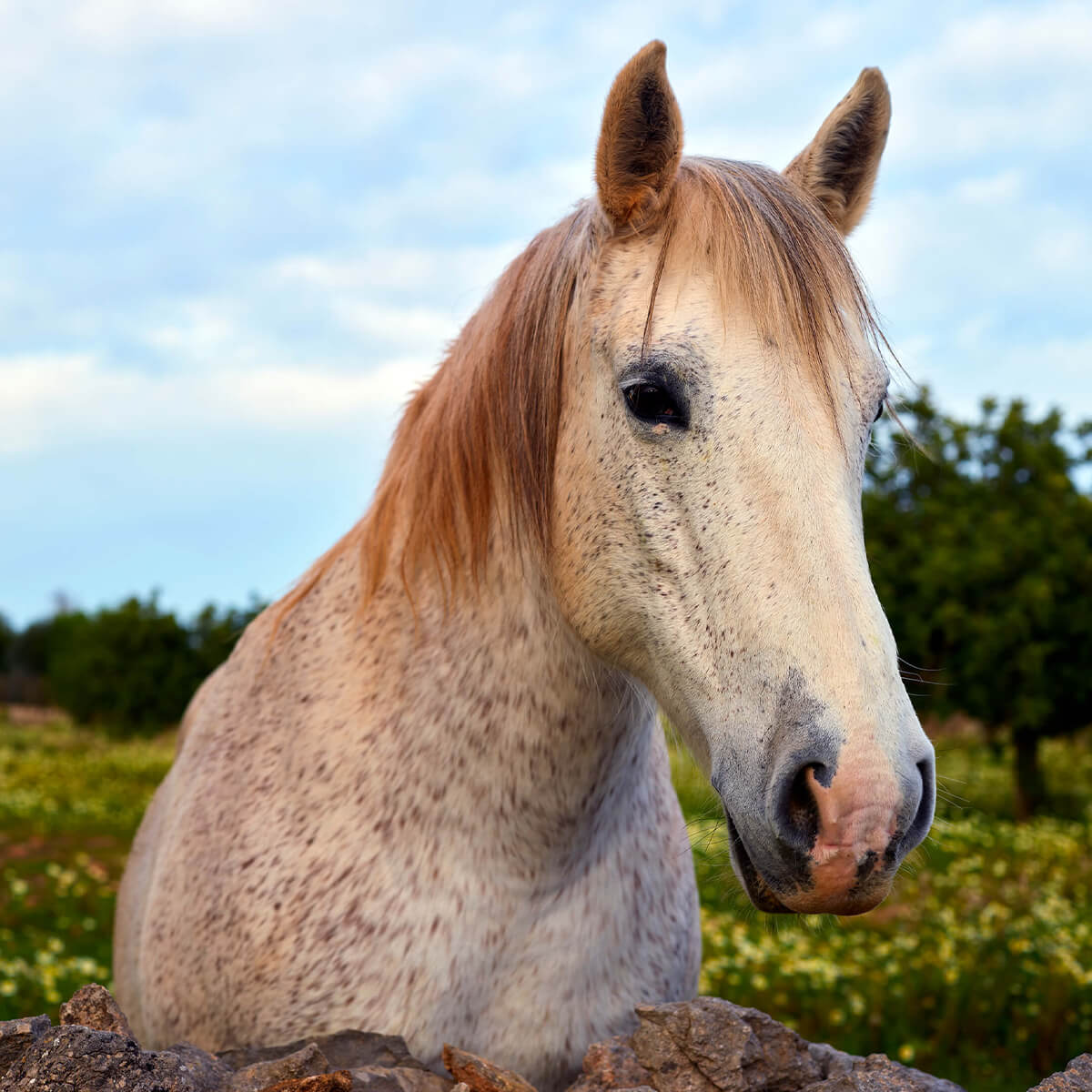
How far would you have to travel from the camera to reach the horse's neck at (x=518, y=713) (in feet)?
8.55

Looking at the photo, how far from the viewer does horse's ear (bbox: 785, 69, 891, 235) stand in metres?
2.81

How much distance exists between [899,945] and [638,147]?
22.0 feet

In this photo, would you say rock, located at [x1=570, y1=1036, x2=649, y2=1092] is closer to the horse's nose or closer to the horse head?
the horse head

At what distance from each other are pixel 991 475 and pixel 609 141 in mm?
18334

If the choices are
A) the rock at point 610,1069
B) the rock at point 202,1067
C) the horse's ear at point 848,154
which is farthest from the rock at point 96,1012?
the horse's ear at point 848,154

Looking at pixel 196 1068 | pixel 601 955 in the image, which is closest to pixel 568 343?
pixel 601 955

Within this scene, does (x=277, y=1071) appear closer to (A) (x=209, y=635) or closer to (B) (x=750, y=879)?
(B) (x=750, y=879)

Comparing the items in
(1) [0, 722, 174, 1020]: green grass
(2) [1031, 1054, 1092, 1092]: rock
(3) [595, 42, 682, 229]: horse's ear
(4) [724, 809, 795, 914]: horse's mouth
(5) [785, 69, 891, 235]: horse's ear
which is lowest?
(1) [0, 722, 174, 1020]: green grass

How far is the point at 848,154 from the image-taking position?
288 cm

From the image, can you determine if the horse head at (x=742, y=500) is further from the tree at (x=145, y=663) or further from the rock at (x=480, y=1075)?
the tree at (x=145, y=663)

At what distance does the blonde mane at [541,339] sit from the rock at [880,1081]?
53.9 inches

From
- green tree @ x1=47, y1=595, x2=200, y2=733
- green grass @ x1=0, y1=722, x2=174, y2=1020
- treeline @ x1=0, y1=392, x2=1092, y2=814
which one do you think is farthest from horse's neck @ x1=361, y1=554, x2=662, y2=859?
green tree @ x1=47, y1=595, x2=200, y2=733

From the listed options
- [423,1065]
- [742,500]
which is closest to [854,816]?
[742,500]

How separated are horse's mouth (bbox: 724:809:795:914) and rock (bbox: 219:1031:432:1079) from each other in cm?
92
